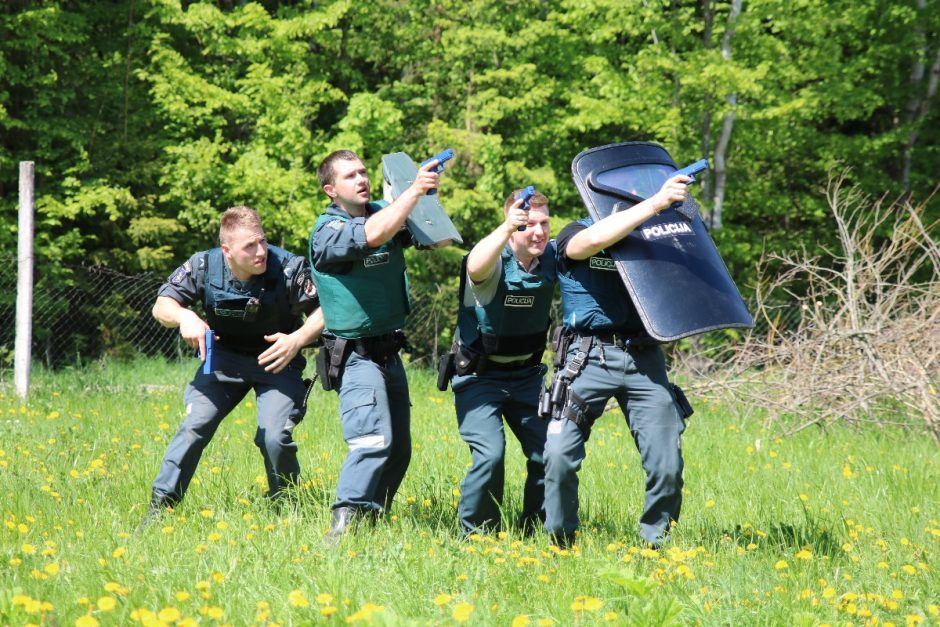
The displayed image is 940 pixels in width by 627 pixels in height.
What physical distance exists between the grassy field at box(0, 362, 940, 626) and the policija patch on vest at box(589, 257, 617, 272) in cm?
127

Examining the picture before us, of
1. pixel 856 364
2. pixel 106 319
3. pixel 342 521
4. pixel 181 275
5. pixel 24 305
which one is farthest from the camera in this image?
pixel 106 319

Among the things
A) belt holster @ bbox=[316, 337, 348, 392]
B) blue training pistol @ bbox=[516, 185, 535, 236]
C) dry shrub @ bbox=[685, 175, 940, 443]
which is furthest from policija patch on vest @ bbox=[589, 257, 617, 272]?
dry shrub @ bbox=[685, 175, 940, 443]

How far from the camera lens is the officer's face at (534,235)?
506 cm

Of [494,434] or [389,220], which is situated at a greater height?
[389,220]

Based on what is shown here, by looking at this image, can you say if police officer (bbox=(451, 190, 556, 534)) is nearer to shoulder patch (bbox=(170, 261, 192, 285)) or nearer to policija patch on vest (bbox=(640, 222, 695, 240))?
policija patch on vest (bbox=(640, 222, 695, 240))

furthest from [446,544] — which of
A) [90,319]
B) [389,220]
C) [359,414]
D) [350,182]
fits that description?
[90,319]

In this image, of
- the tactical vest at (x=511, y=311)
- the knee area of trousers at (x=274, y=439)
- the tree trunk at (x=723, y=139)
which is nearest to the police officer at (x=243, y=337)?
the knee area of trousers at (x=274, y=439)

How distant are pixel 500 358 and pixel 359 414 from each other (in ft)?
2.53

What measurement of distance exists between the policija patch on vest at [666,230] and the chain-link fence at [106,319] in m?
9.55

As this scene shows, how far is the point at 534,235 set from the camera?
16.6 feet

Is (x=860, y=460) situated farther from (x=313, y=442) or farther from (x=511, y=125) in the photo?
(x=511, y=125)

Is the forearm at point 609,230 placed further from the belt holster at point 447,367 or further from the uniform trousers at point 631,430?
the belt holster at point 447,367

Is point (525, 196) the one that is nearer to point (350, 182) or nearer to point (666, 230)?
point (666, 230)

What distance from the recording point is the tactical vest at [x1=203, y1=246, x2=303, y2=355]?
548 cm
